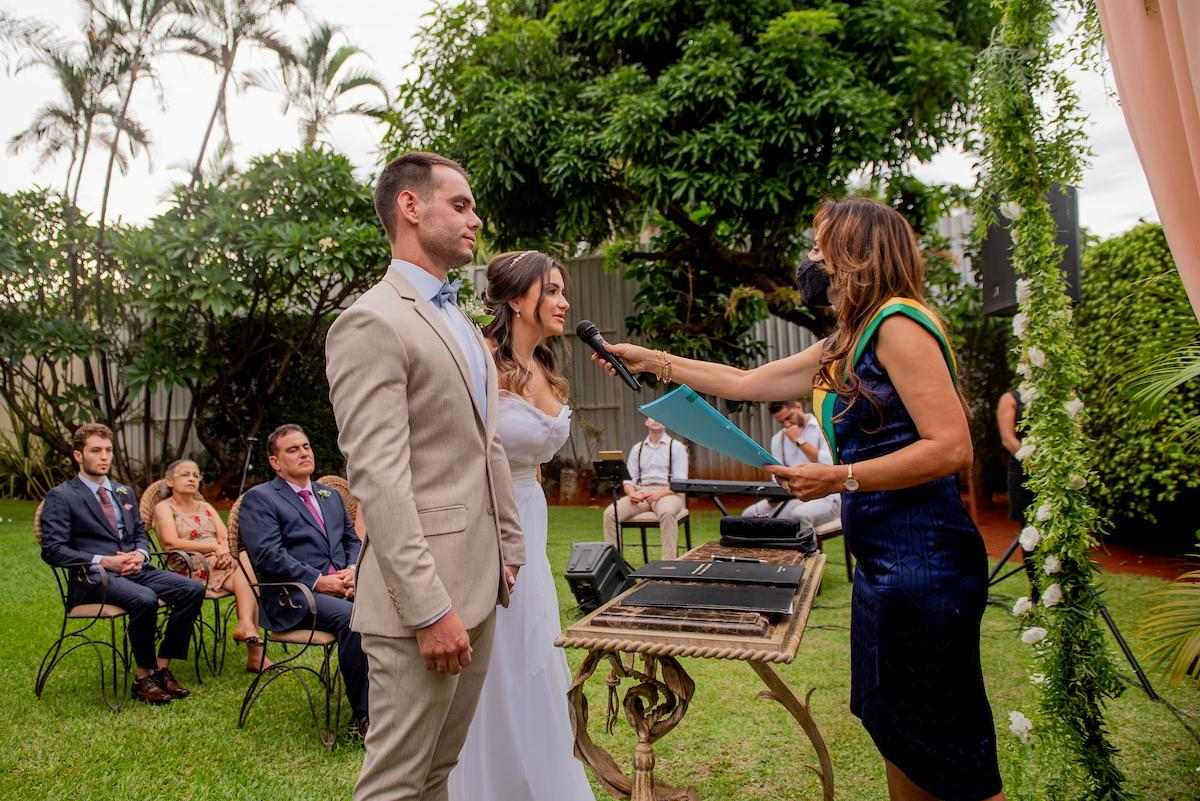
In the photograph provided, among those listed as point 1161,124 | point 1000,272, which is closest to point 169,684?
point 1161,124

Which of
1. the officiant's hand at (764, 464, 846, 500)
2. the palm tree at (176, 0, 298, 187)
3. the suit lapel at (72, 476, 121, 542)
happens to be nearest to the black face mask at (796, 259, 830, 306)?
the officiant's hand at (764, 464, 846, 500)

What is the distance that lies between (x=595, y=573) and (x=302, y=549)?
2.10 m

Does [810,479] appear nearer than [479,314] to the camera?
Yes

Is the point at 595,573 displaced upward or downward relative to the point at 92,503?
downward

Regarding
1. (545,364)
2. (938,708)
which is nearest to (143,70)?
(545,364)

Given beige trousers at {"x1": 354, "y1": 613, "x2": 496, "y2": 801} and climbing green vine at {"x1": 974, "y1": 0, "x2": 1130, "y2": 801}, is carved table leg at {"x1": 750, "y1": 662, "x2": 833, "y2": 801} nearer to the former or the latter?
climbing green vine at {"x1": 974, "y1": 0, "x2": 1130, "y2": 801}

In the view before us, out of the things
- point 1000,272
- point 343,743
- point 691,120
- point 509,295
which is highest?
point 691,120

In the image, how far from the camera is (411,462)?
2064 millimetres

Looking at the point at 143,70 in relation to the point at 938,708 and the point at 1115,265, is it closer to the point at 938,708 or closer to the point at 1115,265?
the point at 1115,265

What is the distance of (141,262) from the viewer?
1225cm

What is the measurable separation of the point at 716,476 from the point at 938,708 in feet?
40.6

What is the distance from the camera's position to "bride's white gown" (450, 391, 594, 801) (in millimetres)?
2979

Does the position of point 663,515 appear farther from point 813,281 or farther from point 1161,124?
point 1161,124

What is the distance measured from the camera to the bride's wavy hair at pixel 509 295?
330 cm
